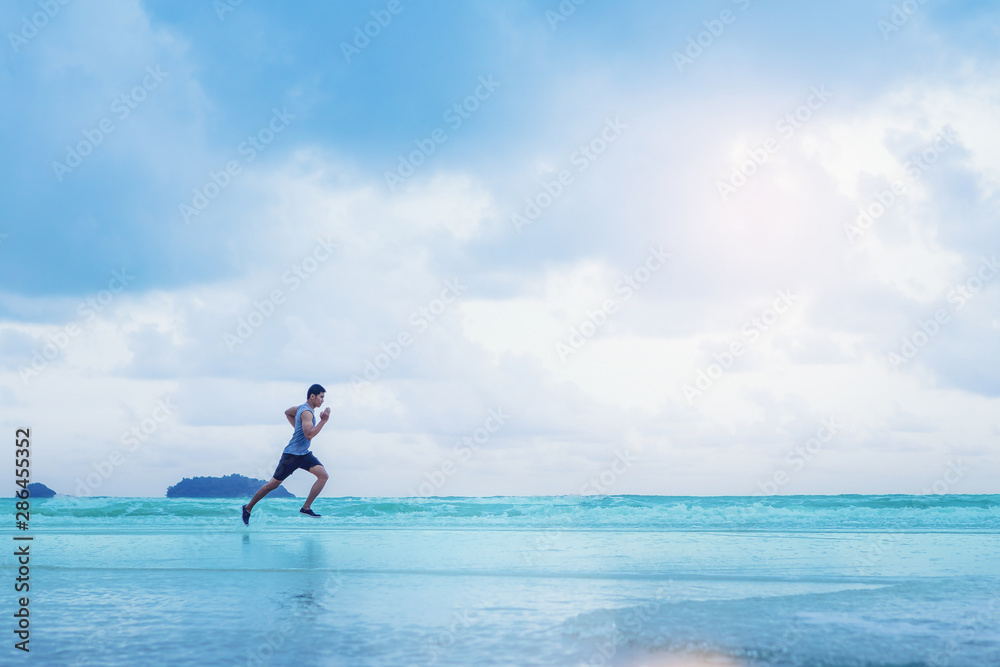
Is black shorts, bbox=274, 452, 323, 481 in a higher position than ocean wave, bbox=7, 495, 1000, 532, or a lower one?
higher

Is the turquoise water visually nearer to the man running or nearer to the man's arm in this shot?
the man running

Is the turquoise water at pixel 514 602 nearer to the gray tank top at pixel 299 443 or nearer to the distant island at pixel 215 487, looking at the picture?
the gray tank top at pixel 299 443

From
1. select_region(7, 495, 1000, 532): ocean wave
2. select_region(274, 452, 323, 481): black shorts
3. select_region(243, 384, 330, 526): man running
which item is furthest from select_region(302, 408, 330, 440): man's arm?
select_region(7, 495, 1000, 532): ocean wave

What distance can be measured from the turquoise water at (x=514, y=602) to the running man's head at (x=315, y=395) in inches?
80.9

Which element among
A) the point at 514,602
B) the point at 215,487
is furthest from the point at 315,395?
the point at 215,487

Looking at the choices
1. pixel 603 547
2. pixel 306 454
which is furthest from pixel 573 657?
pixel 306 454

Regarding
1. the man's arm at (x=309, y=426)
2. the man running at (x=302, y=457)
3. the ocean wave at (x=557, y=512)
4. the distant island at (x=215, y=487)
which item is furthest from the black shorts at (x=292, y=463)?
the distant island at (x=215, y=487)

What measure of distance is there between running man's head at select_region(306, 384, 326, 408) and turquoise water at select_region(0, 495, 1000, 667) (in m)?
2.06

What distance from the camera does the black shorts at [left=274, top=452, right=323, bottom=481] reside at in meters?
11.8

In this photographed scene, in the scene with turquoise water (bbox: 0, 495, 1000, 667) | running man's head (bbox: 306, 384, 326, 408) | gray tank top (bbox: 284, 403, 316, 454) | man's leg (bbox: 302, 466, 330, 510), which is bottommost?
turquoise water (bbox: 0, 495, 1000, 667)

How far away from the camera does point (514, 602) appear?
5.75 meters

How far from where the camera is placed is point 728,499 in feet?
104

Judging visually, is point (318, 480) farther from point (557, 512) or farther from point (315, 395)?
point (557, 512)

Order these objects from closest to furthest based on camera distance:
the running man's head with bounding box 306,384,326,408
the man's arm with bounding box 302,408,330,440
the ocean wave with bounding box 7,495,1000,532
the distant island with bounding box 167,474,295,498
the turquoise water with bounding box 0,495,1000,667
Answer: the turquoise water with bounding box 0,495,1000,667 < the man's arm with bounding box 302,408,330,440 < the running man's head with bounding box 306,384,326,408 < the ocean wave with bounding box 7,495,1000,532 < the distant island with bounding box 167,474,295,498
